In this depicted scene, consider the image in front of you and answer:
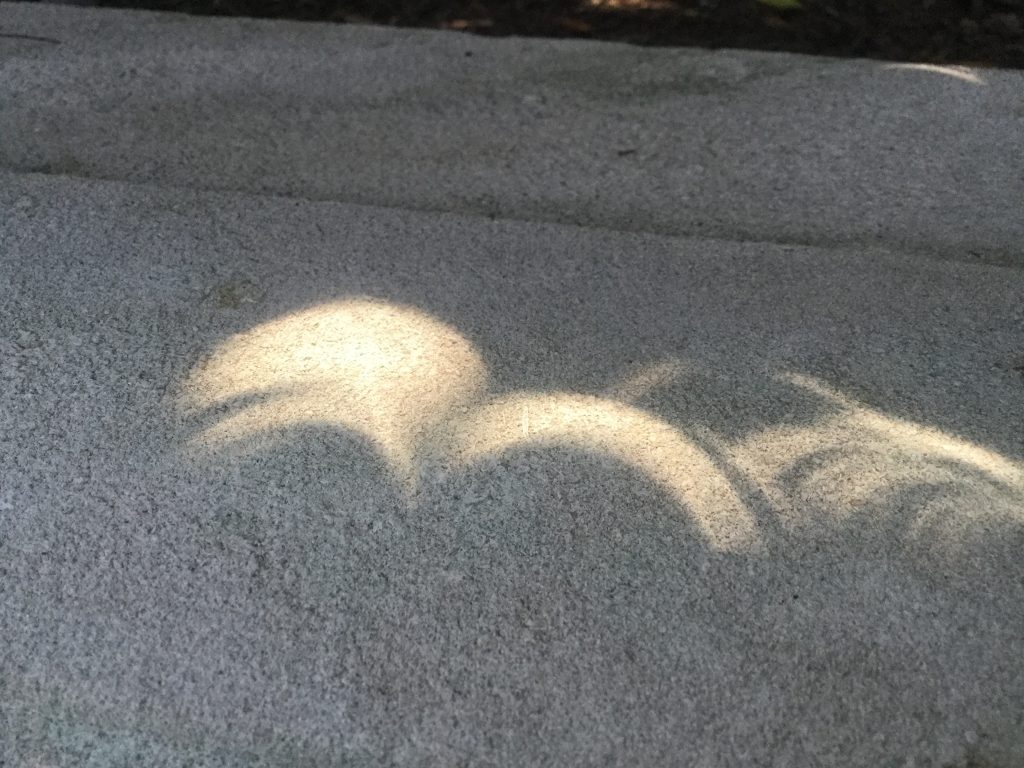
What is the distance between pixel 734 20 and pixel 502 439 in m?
2.37

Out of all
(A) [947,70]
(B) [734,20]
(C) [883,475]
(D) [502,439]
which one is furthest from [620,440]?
(B) [734,20]

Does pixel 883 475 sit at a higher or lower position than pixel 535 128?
lower

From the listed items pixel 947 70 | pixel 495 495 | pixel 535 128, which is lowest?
pixel 495 495

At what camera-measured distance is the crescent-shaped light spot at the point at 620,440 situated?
1959mm

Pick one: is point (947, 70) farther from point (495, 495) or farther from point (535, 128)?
point (495, 495)

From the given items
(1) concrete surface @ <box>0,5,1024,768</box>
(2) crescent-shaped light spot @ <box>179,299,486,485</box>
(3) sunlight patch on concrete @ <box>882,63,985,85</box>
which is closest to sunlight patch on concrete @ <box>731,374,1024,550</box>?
(1) concrete surface @ <box>0,5,1024,768</box>

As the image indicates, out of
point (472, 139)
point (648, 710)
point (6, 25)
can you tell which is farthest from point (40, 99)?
point (648, 710)

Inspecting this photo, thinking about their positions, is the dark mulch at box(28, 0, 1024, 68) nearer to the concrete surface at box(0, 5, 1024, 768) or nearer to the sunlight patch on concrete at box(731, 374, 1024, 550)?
the concrete surface at box(0, 5, 1024, 768)

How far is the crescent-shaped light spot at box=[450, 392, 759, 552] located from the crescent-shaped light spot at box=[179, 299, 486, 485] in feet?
0.32

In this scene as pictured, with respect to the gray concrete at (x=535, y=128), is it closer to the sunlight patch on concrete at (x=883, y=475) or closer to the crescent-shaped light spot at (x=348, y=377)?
the crescent-shaped light spot at (x=348, y=377)

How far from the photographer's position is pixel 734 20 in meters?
3.79

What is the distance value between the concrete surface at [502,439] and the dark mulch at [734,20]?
42 centimetres

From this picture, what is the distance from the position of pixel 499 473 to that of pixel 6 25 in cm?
283

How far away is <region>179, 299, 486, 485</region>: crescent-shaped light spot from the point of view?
2.14m
